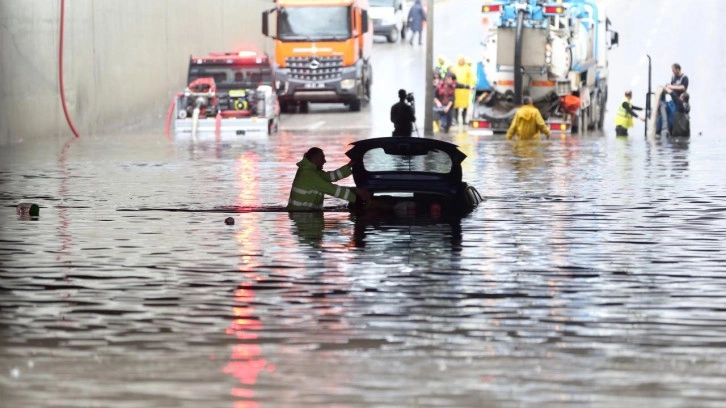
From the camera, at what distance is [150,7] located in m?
53.3

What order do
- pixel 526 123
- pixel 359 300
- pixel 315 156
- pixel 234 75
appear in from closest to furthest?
pixel 359 300, pixel 315 156, pixel 526 123, pixel 234 75

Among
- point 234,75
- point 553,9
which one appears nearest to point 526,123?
point 553,9

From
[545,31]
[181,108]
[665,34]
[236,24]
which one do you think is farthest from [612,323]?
[665,34]

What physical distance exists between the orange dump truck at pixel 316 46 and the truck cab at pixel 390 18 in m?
22.7

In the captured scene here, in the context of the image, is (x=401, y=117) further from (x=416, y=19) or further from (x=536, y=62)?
(x=416, y=19)

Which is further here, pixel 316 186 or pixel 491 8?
pixel 491 8

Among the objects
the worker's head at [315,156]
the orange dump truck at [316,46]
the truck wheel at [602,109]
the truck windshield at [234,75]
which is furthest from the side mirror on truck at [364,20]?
the worker's head at [315,156]

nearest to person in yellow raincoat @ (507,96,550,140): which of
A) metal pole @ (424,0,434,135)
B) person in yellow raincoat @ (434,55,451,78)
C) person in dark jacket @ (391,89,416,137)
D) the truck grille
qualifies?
metal pole @ (424,0,434,135)

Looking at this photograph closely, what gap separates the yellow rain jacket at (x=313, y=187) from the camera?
2103cm

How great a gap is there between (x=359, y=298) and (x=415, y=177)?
7817 mm

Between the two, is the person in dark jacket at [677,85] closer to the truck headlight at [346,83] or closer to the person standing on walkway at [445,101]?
the person standing on walkway at [445,101]

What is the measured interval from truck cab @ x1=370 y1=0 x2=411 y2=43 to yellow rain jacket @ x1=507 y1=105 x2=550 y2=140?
36.2 metres

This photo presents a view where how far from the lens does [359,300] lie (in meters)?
13.6

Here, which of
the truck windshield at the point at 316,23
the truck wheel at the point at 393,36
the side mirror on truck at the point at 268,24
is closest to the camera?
the side mirror on truck at the point at 268,24
